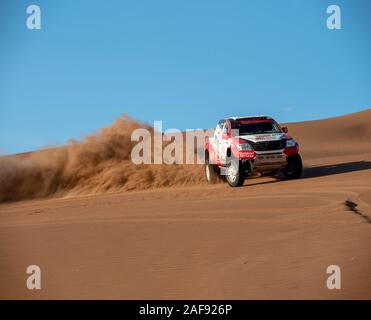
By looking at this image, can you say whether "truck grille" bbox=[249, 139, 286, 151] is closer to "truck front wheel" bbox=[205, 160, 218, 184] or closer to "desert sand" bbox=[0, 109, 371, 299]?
"desert sand" bbox=[0, 109, 371, 299]

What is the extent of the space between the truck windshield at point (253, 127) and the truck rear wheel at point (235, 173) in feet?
2.94

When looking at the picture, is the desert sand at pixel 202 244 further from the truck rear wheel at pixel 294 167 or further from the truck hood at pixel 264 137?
the truck hood at pixel 264 137

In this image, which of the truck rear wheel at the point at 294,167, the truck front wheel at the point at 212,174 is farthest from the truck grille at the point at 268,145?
the truck front wheel at the point at 212,174

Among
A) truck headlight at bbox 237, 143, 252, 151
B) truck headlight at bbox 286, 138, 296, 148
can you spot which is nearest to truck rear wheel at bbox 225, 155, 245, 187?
truck headlight at bbox 237, 143, 252, 151

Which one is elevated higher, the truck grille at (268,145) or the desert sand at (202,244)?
the truck grille at (268,145)

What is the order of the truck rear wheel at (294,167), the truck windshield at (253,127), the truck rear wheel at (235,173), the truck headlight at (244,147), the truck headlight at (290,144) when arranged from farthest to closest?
the truck windshield at (253,127) → the truck rear wheel at (294,167) → the truck headlight at (290,144) → the truck rear wheel at (235,173) → the truck headlight at (244,147)

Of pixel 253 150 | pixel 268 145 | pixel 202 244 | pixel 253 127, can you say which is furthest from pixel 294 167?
pixel 202 244

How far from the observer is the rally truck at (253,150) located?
45.3 ft

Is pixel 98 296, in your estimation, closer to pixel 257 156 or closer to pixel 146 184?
pixel 257 156

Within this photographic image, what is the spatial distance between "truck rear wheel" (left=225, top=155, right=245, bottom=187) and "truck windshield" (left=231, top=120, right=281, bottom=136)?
897 mm

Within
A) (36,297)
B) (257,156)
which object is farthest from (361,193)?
(36,297)

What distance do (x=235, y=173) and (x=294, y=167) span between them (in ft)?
5.90

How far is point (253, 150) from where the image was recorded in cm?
1377
